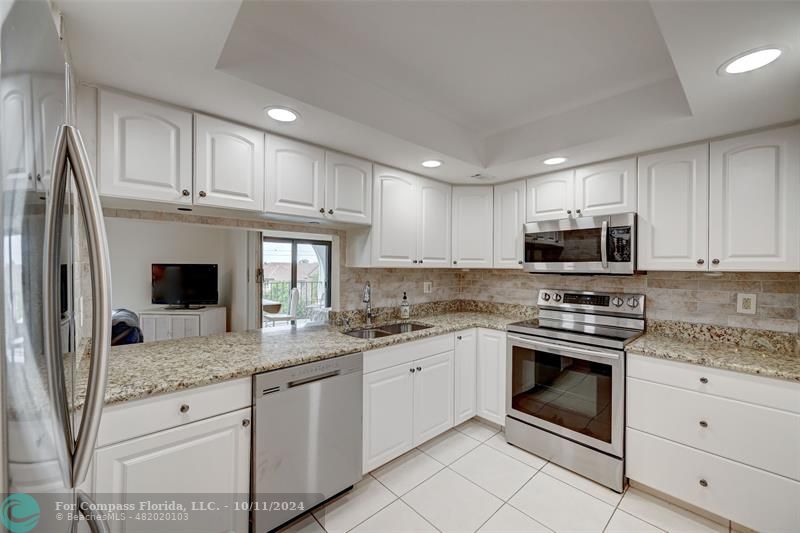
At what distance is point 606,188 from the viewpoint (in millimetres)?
2375

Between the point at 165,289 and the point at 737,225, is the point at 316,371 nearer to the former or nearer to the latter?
the point at 165,289

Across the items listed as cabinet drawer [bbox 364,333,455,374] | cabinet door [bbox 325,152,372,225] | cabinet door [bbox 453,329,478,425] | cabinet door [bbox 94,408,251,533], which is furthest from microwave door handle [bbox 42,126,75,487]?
cabinet door [bbox 453,329,478,425]

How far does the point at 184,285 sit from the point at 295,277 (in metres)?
0.69

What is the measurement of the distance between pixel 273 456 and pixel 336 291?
4.10ft

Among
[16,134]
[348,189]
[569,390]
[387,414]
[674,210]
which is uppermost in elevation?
[348,189]

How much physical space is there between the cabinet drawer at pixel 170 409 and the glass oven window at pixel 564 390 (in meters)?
1.86

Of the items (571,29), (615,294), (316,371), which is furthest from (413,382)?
(571,29)

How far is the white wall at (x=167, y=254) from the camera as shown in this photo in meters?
1.79

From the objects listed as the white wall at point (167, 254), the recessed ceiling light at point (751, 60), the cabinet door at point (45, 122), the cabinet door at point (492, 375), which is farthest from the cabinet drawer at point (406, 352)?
the recessed ceiling light at point (751, 60)

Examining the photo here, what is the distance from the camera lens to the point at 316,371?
5.78 feet

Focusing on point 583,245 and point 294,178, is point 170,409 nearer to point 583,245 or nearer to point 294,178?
point 294,178

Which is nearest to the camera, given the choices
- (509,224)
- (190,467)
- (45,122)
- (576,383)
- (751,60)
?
(45,122)

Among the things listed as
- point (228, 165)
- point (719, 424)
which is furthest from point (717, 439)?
point (228, 165)

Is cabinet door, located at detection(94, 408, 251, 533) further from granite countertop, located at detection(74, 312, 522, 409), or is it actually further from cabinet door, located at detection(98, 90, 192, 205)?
cabinet door, located at detection(98, 90, 192, 205)
